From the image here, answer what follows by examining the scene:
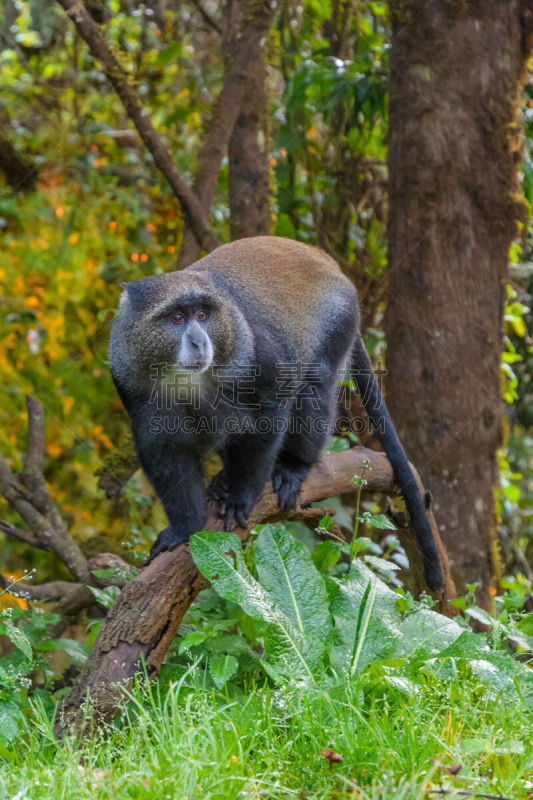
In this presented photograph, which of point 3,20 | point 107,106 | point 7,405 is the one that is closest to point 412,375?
point 7,405

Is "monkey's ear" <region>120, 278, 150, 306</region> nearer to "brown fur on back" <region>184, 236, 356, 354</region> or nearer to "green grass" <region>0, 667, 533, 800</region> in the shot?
"brown fur on back" <region>184, 236, 356, 354</region>

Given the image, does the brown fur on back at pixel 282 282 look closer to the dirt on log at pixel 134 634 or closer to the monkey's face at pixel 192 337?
the monkey's face at pixel 192 337

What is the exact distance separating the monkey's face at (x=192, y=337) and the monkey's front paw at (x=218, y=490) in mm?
590

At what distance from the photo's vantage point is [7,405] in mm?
6066

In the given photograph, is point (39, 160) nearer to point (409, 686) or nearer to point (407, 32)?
point (407, 32)

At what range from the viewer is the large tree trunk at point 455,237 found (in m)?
4.64

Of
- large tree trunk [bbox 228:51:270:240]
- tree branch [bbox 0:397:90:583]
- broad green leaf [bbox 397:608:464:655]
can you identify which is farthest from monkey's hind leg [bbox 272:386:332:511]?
large tree trunk [bbox 228:51:270:240]

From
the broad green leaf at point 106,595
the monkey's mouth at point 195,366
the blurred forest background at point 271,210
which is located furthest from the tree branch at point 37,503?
the monkey's mouth at point 195,366

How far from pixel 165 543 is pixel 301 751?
4.13 feet

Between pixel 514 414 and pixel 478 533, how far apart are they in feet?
7.85

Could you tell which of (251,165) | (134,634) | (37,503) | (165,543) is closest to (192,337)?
(165,543)

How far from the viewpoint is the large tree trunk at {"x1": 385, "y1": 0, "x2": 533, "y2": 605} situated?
4.64m

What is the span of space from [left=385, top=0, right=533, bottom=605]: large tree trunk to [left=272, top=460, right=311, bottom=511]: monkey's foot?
3.64 ft

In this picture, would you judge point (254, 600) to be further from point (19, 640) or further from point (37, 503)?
point (37, 503)
